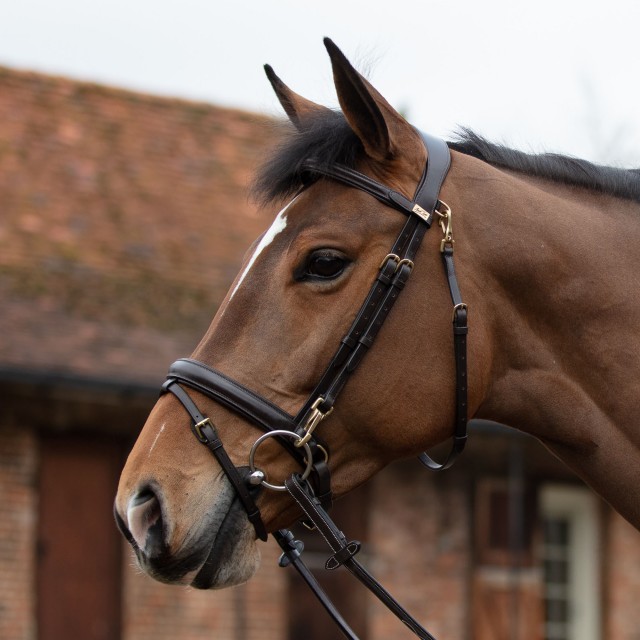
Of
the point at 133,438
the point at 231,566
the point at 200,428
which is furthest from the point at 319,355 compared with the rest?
the point at 133,438

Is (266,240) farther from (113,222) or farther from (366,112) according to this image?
(113,222)

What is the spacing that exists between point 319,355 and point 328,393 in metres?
0.10

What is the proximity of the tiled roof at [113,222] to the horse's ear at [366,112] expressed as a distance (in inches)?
363

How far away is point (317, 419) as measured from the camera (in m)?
3.31

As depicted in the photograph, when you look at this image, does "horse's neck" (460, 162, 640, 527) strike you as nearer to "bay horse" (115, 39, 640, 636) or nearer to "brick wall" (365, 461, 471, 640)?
"bay horse" (115, 39, 640, 636)

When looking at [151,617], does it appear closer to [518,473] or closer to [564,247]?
[518,473]

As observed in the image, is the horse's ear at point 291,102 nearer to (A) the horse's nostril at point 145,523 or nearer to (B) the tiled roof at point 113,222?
(A) the horse's nostril at point 145,523

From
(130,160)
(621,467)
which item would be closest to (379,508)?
(130,160)

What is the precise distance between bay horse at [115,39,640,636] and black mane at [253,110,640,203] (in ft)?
0.04

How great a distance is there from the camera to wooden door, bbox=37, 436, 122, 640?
1300 centimetres

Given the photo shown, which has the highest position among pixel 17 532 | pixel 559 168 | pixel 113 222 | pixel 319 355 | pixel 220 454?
pixel 559 168

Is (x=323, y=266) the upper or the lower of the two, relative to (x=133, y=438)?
upper

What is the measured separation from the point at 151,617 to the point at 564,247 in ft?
34.8

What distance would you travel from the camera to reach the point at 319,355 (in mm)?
3324
